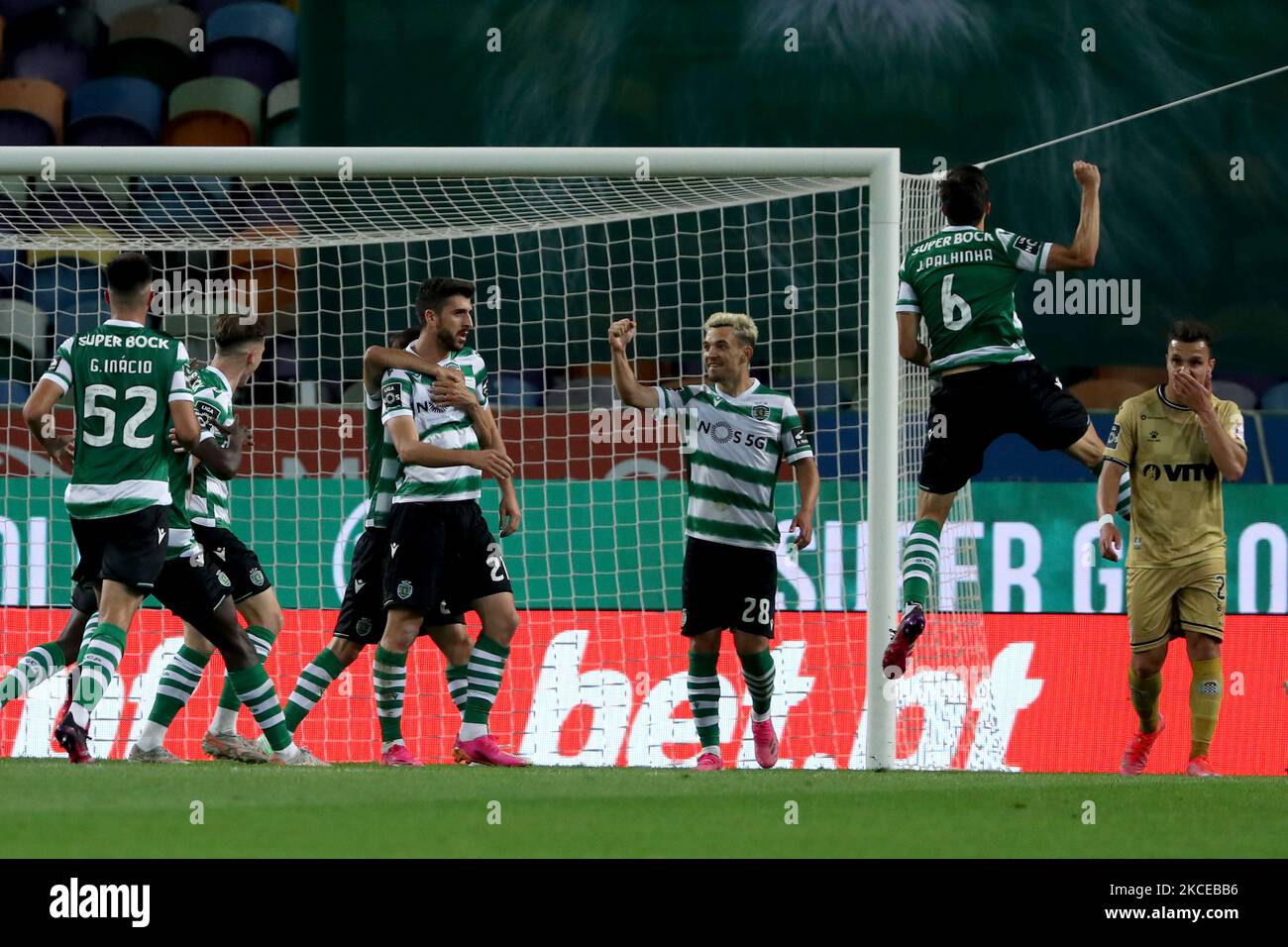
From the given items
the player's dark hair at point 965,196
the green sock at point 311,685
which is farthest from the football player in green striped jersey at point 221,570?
the player's dark hair at point 965,196

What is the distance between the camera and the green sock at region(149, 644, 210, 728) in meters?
7.27

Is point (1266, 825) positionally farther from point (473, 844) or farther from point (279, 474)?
point (279, 474)

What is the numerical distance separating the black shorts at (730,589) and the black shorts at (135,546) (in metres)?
1.87

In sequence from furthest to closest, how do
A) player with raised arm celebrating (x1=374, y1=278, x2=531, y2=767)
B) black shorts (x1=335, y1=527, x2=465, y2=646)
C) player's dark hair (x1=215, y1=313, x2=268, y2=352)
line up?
player's dark hair (x1=215, y1=313, x2=268, y2=352) < black shorts (x1=335, y1=527, x2=465, y2=646) < player with raised arm celebrating (x1=374, y1=278, x2=531, y2=767)

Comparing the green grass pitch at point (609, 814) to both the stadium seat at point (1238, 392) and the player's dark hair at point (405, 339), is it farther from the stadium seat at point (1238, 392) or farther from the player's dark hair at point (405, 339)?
the stadium seat at point (1238, 392)

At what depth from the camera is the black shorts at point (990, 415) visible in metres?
6.48

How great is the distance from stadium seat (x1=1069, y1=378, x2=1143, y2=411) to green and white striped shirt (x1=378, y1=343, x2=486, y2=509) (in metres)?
4.89

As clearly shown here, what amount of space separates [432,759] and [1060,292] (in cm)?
465

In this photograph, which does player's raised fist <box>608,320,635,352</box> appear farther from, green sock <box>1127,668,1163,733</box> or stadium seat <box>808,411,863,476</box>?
stadium seat <box>808,411,863,476</box>

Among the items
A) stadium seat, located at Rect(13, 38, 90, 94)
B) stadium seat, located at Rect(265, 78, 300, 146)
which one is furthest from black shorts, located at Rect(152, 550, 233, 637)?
stadium seat, located at Rect(13, 38, 90, 94)

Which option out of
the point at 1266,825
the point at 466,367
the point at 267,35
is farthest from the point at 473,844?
the point at 267,35

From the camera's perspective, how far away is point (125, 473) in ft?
21.1

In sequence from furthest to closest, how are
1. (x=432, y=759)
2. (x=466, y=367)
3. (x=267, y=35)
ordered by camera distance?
(x=267, y=35) → (x=432, y=759) → (x=466, y=367)
